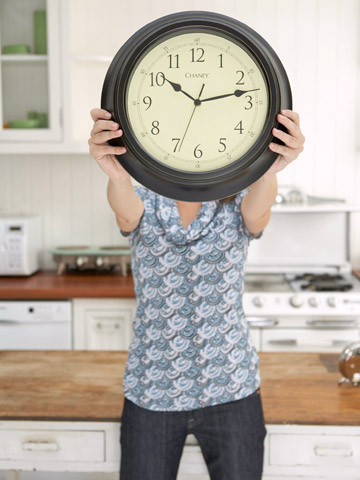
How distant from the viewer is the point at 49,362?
1.71 metres

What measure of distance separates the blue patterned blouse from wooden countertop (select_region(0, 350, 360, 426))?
0.51 ft

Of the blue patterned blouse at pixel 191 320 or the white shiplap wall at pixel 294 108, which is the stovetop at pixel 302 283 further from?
the blue patterned blouse at pixel 191 320

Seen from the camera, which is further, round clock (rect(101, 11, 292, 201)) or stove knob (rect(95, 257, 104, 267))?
stove knob (rect(95, 257, 104, 267))

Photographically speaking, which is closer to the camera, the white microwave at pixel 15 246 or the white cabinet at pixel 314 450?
the white cabinet at pixel 314 450

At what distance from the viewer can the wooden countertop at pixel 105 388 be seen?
1.34 meters

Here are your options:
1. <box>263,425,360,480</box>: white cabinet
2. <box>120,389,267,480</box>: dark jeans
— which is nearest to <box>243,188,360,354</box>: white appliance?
<box>263,425,360,480</box>: white cabinet

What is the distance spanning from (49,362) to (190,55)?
118 cm

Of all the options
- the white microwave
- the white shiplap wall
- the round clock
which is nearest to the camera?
the round clock

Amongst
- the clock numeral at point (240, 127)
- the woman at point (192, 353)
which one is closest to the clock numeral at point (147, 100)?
the clock numeral at point (240, 127)

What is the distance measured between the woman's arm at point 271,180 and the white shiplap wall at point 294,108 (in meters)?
2.16

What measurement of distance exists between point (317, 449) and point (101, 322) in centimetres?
174

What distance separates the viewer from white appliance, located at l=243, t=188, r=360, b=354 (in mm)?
2847

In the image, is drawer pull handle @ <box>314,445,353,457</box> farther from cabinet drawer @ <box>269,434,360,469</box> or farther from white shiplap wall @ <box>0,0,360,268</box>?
white shiplap wall @ <box>0,0,360,268</box>

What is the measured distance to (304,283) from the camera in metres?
3.11
